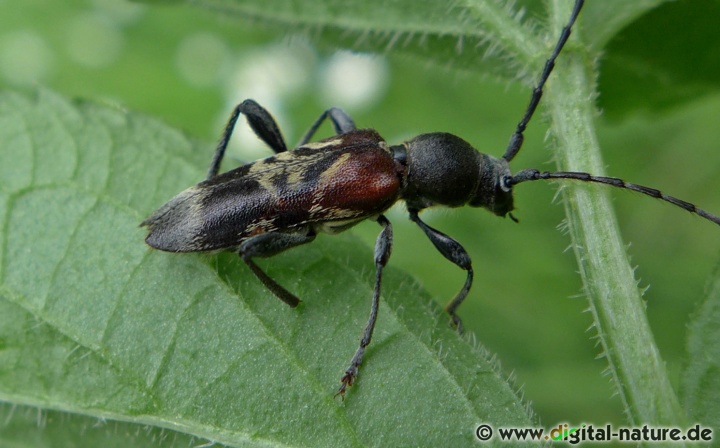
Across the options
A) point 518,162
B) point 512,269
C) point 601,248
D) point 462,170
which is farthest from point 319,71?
point 601,248

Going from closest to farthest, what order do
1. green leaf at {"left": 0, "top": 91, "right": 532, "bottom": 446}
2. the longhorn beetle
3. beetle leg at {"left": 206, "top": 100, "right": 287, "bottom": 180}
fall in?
green leaf at {"left": 0, "top": 91, "right": 532, "bottom": 446} < the longhorn beetle < beetle leg at {"left": 206, "top": 100, "right": 287, "bottom": 180}

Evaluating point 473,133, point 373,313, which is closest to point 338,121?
point 373,313

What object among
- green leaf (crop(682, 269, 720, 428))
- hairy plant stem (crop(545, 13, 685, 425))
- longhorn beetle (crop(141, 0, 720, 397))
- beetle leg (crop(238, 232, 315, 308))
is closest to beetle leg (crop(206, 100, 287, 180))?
longhorn beetle (crop(141, 0, 720, 397))

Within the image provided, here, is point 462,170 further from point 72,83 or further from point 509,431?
point 72,83

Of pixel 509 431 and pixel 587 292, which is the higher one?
pixel 587 292

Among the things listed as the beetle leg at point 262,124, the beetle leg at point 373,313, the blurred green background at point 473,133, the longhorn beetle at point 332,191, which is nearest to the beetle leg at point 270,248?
the longhorn beetle at point 332,191

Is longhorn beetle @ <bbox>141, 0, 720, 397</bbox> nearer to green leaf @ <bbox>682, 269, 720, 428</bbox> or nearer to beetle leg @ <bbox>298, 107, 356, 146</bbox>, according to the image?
beetle leg @ <bbox>298, 107, 356, 146</bbox>

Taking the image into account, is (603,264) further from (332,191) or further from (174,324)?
(174,324)
